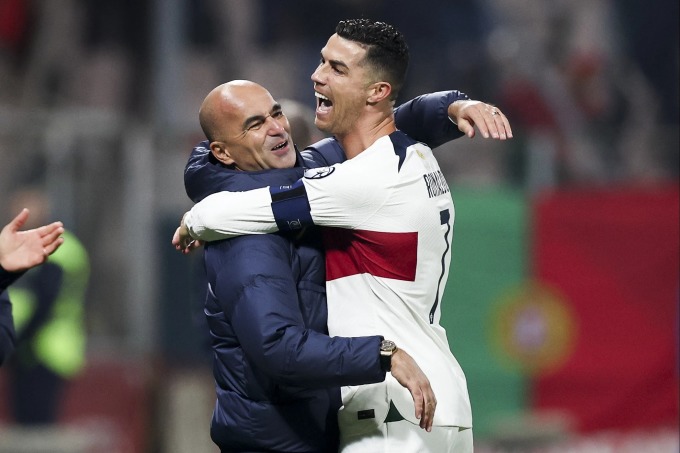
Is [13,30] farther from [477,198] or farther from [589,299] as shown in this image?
[589,299]

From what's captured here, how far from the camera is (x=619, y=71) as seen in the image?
10.1 m

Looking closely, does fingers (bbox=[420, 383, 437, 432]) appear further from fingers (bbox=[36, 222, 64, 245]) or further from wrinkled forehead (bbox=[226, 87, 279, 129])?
fingers (bbox=[36, 222, 64, 245])

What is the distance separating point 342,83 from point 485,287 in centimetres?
459

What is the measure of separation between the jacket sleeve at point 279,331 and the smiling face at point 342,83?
1.62 ft

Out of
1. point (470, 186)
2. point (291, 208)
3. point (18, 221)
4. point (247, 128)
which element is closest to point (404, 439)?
point (291, 208)

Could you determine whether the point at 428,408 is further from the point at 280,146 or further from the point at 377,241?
the point at 280,146

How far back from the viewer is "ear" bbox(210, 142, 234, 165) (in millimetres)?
3832

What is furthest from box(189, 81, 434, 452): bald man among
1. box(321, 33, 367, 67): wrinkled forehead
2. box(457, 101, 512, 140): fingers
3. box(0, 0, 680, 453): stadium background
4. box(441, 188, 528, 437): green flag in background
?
box(441, 188, 528, 437): green flag in background

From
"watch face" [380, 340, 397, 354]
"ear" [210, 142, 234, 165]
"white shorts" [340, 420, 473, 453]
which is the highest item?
"ear" [210, 142, 234, 165]

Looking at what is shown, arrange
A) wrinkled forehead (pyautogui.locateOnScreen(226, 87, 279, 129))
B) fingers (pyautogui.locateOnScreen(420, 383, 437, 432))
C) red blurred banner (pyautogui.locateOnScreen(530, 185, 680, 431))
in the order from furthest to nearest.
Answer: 1. red blurred banner (pyautogui.locateOnScreen(530, 185, 680, 431))
2. wrinkled forehead (pyautogui.locateOnScreen(226, 87, 279, 129))
3. fingers (pyautogui.locateOnScreen(420, 383, 437, 432))

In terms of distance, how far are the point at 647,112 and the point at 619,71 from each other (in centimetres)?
51

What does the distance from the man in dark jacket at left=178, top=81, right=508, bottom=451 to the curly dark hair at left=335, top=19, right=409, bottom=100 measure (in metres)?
0.34

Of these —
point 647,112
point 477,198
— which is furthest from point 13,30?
point 647,112

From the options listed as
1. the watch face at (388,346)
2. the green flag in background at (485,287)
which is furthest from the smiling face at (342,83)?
the green flag in background at (485,287)
